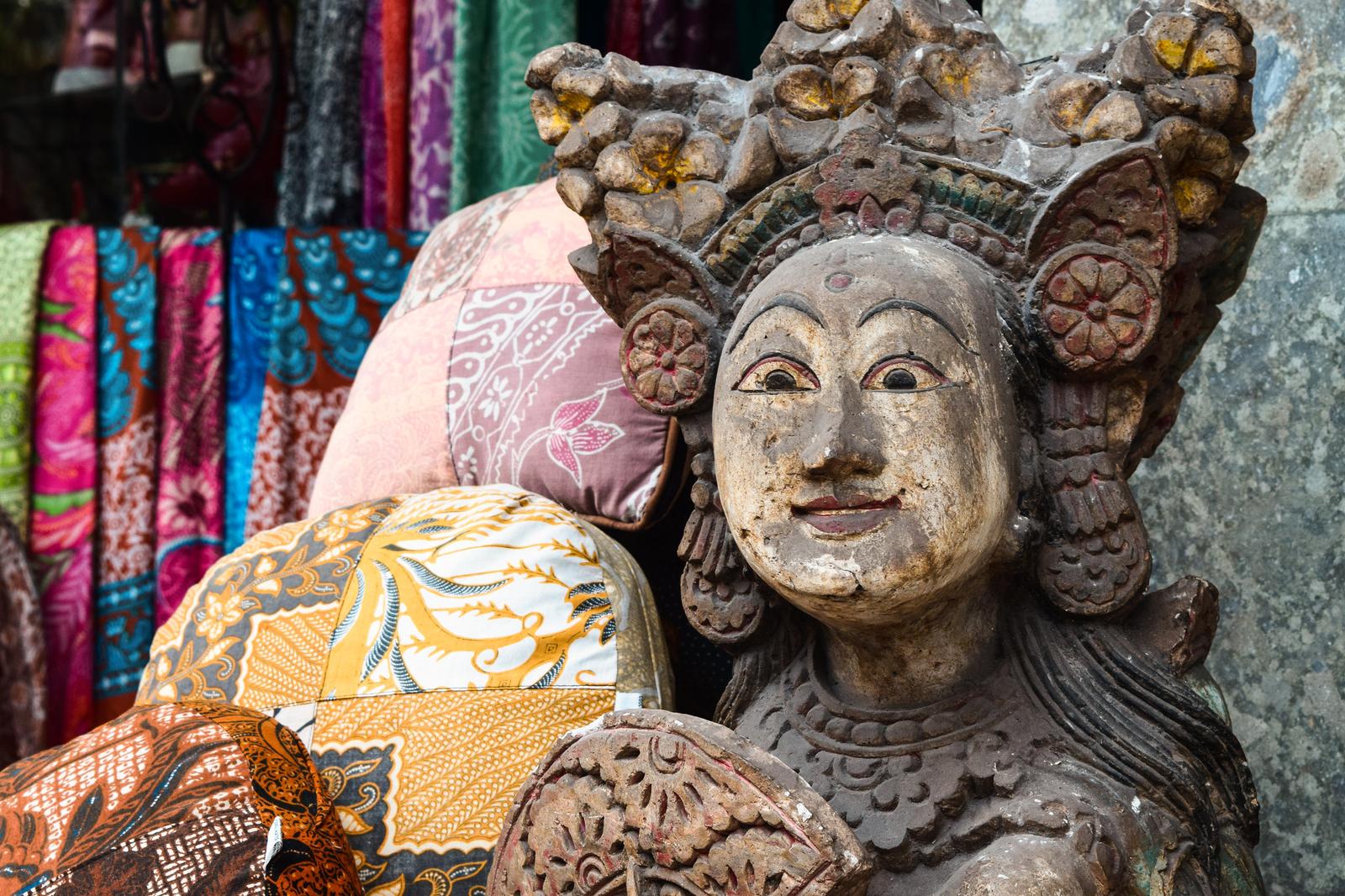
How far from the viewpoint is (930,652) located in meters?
1.39

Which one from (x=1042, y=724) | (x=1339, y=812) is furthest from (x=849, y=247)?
(x=1339, y=812)

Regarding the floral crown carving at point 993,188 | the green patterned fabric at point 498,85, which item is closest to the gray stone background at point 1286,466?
Result: the floral crown carving at point 993,188

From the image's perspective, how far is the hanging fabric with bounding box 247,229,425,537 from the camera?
8.25ft

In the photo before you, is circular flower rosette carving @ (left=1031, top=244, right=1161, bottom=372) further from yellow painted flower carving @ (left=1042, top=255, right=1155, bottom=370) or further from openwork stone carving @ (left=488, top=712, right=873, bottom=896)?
openwork stone carving @ (left=488, top=712, right=873, bottom=896)

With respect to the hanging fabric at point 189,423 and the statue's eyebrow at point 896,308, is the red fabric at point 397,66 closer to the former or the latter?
the hanging fabric at point 189,423

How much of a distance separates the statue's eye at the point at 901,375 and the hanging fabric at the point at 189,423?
1603mm

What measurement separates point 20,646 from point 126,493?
29 centimetres

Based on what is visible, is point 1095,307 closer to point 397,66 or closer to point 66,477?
point 397,66

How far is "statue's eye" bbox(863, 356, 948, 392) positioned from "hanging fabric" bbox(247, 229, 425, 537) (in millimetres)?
1382

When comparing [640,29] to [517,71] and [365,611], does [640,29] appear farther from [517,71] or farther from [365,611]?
[365,611]

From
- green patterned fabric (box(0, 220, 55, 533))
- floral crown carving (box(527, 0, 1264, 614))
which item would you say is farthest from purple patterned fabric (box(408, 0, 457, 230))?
floral crown carving (box(527, 0, 1264, 614))

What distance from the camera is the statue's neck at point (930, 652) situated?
1.38m

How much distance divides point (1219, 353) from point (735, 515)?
896mm

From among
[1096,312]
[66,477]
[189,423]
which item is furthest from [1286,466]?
[66,477]
